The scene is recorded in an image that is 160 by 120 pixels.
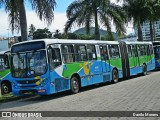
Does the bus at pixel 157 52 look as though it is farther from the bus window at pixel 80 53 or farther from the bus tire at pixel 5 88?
the bus tire at pixel 5 88

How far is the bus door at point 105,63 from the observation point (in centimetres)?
2073

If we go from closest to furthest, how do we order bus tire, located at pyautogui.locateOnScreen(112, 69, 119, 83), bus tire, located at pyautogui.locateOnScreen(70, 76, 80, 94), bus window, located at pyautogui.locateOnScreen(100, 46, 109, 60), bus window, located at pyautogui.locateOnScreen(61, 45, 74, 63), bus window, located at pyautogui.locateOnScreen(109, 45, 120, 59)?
bus window, located at pyautogui.locateOnScreen(61, 45, 74, 63), bus tire, located at pyautogui.locateOnScreen(70, 76, 80, 94), bus window, located at pyautogui.locateOnScreen(100, 46, 109, 60), bus tire, located at pyautogui.locateOnScreen(112, 69, 119, 83), bus window, located at pyautogui.locateOnScreen(109, 45, 120, 59)

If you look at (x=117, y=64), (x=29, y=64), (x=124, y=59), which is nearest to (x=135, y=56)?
(x=124, y=59)

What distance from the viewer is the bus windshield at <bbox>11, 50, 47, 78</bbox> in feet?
50.6

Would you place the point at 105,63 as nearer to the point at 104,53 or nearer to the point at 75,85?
the point at 104,53

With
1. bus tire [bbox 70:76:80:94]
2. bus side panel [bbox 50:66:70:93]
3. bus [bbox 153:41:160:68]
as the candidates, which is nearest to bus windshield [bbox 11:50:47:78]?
bus side panel [bbox 50:66:70:93]

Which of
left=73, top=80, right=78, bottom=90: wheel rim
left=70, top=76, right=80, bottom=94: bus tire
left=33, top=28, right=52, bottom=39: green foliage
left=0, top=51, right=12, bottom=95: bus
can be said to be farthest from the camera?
left=33, top=28, right=52, bottom=39: green foliage

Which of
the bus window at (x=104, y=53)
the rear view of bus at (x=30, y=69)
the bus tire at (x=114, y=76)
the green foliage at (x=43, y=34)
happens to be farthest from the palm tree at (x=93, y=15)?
the green foliage at (x=43, y=34)

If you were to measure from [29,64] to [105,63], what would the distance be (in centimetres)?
650

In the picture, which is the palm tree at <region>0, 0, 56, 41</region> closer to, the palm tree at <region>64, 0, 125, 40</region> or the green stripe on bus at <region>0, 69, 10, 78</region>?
the green stripe on bus at <region>0, 69, 10, 78</region>

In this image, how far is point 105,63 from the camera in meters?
21.0

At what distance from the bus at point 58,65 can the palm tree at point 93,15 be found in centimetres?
699

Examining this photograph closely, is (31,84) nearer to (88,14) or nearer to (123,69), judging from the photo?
(123,69)

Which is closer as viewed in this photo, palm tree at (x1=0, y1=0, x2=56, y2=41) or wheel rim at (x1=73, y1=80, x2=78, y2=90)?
wheel rim at (x1=73, y1=80, x2=78, y2=90)
